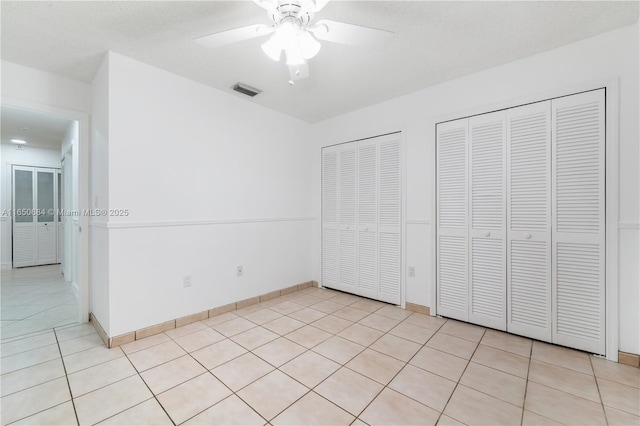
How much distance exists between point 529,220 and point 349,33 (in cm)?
222

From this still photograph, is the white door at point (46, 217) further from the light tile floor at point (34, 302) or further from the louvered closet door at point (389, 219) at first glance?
the louvered closet door at point (389, 219)

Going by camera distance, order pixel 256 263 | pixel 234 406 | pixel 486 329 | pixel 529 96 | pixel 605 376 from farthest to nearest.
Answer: pixel 256 263 → pixel 486 329 → pixel 529 96 → pixel 605 376 → pixel 234 406

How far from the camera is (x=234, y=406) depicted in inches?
63.4

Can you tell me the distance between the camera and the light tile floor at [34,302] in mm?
2742

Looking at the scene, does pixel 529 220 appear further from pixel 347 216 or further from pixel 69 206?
pixel 69 206

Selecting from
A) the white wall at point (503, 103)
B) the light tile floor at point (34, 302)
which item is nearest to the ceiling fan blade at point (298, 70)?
the white wall at point (503, 103)

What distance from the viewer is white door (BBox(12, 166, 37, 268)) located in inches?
214

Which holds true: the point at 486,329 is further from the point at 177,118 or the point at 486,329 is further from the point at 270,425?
the point at 177,118

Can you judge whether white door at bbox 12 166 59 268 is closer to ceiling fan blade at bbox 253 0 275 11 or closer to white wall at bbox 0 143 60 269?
white wall at bbox 0 143 60 269

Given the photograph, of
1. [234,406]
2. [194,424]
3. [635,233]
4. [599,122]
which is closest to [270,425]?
[234,406]

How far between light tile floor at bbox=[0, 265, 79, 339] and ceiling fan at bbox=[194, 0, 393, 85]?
324 cm

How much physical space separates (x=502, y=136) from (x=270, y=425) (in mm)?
2966

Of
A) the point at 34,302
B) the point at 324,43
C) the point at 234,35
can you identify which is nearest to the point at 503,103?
the point at 324,43

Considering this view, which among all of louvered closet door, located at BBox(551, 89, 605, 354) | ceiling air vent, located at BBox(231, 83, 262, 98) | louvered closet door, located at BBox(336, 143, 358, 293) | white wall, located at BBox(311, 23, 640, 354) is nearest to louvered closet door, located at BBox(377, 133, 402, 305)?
white wall, located at BBox(311, 23, 640, 354)
